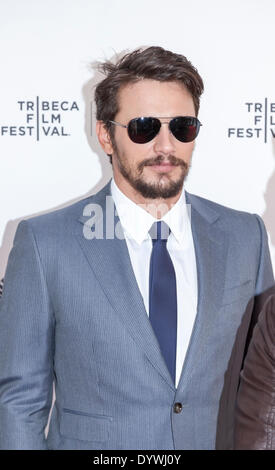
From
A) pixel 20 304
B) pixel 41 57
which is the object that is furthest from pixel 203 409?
pixel 41 57

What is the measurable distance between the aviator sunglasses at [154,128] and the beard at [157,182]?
80 millimetres

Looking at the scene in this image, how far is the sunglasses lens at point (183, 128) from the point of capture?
7.52ft

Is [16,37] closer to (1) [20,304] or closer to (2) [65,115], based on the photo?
(2) [65,115]

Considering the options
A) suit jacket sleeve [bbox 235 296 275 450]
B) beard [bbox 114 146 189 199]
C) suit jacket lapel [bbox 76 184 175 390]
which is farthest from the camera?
beard [bbox 114 146 189 199]

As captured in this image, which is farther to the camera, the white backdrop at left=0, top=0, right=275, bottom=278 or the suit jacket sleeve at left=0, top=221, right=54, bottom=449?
the white backdrop at left=0, top=0, right=275, bottom=278

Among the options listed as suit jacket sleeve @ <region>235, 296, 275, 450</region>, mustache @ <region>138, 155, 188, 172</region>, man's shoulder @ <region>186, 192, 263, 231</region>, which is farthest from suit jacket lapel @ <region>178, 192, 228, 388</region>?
suit jacket sleeve @ <region>235, 296, 275, 450</region>

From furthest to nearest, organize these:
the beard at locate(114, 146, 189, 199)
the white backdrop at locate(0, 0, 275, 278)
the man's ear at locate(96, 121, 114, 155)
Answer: the white backdrop at locate(0, 0, 275, 278) < the man's ear at locate(96, 121, 114, 155) < the beard at locate(114, 146, 189, 199)

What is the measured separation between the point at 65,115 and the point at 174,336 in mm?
→ 1179

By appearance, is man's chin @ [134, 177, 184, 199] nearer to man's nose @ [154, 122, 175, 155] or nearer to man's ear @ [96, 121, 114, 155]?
man's nose @ [154, 122, 175, 155]

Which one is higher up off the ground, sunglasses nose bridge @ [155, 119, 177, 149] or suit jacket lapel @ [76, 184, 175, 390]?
sunglasses nose bridge @ [155, 119, 177, 149]

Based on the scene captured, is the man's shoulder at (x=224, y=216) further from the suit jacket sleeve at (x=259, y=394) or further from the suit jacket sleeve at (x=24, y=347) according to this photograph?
the suit jacket sleeve at (x=259, y=394)

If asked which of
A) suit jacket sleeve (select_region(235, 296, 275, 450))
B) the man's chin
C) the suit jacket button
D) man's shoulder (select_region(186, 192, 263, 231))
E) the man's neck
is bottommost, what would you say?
the suit jacket button

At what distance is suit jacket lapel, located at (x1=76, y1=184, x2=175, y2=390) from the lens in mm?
2158

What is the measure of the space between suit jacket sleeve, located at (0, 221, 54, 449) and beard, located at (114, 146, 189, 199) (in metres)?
0.41
